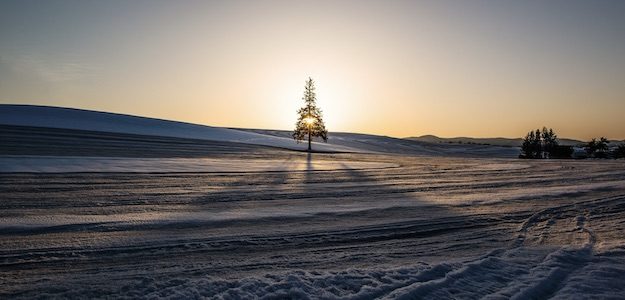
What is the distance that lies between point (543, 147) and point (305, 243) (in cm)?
7925

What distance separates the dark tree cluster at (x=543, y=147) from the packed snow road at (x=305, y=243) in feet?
195

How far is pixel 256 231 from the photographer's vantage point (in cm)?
683

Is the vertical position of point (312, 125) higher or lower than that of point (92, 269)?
higher

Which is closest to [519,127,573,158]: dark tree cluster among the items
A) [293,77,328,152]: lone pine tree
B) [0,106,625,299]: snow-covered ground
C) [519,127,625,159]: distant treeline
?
[519,127,625,159]: distant treeline

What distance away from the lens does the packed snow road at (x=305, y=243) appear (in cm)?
443

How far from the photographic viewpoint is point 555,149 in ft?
226

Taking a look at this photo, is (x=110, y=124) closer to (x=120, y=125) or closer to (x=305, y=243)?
(x=120, y=125)

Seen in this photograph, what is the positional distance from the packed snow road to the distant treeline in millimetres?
56715

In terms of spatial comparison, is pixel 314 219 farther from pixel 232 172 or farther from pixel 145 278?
pixel 232 172

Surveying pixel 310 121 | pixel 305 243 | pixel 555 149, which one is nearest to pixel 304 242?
pixel 305 243

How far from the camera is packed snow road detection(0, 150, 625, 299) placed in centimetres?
443

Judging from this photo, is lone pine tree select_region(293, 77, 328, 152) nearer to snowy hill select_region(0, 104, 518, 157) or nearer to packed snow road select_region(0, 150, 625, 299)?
snowy hill select_region(0, 104, 518, 157)

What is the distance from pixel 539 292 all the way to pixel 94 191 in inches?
395

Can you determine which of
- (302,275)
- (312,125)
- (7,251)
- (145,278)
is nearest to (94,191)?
(7,251)
